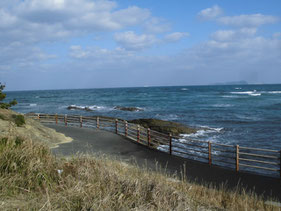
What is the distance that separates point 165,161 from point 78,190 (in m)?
8.31

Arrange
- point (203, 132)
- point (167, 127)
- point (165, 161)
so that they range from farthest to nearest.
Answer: point (167, 127) < point (203, 132) < point (165, 161)

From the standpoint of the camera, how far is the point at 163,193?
4.64m

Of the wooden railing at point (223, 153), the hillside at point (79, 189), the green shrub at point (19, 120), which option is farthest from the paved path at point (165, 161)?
the green shrub at point (19, 120)

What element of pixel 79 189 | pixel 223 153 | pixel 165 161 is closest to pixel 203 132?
pixel 223 153

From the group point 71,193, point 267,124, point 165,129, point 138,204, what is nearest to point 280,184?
point 138,204

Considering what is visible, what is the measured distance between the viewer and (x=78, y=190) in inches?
176

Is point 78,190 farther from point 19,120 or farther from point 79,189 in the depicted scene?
point 19,120

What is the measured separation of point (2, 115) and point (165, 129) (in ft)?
47.2

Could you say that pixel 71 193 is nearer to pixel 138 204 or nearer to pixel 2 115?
pixel 138 204

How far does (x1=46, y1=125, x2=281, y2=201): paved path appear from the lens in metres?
9.43

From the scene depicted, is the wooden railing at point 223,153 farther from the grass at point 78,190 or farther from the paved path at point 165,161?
the grass at point 78,190

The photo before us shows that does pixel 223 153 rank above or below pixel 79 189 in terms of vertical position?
below

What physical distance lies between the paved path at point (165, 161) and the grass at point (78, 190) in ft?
3.93

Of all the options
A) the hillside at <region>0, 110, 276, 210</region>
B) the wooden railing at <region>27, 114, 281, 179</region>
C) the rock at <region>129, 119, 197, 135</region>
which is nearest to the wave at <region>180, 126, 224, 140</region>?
the rock at <region>129, 119, 197, 135</region>
